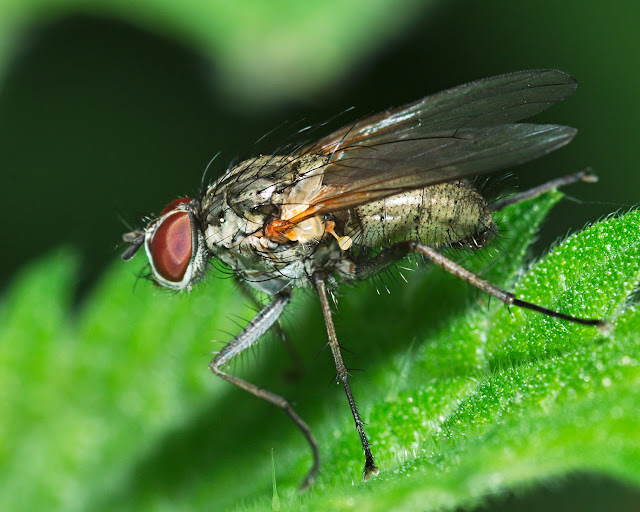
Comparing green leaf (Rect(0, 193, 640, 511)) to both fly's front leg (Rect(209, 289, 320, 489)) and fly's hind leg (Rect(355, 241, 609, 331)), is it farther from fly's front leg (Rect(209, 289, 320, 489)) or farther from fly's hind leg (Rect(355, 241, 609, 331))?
fly's front leg (Rect(209, 289, 320, 489))

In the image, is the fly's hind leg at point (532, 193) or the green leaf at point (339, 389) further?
the fly's hind leg at point (532, 193)

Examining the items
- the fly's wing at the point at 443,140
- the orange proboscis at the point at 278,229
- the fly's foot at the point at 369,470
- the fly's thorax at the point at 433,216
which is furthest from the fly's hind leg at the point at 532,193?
the fly's foot at the point at 369,470

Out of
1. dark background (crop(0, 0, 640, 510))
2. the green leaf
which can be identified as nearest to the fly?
the green leaf

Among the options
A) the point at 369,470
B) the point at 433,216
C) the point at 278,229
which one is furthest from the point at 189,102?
the point at 369,470

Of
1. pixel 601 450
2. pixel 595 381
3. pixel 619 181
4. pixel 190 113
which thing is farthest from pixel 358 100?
pixel 601 450

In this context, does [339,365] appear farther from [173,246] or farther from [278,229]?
[173,246]

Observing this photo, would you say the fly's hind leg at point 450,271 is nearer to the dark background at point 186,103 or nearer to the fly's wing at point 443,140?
the fly's wing at point 443,140
